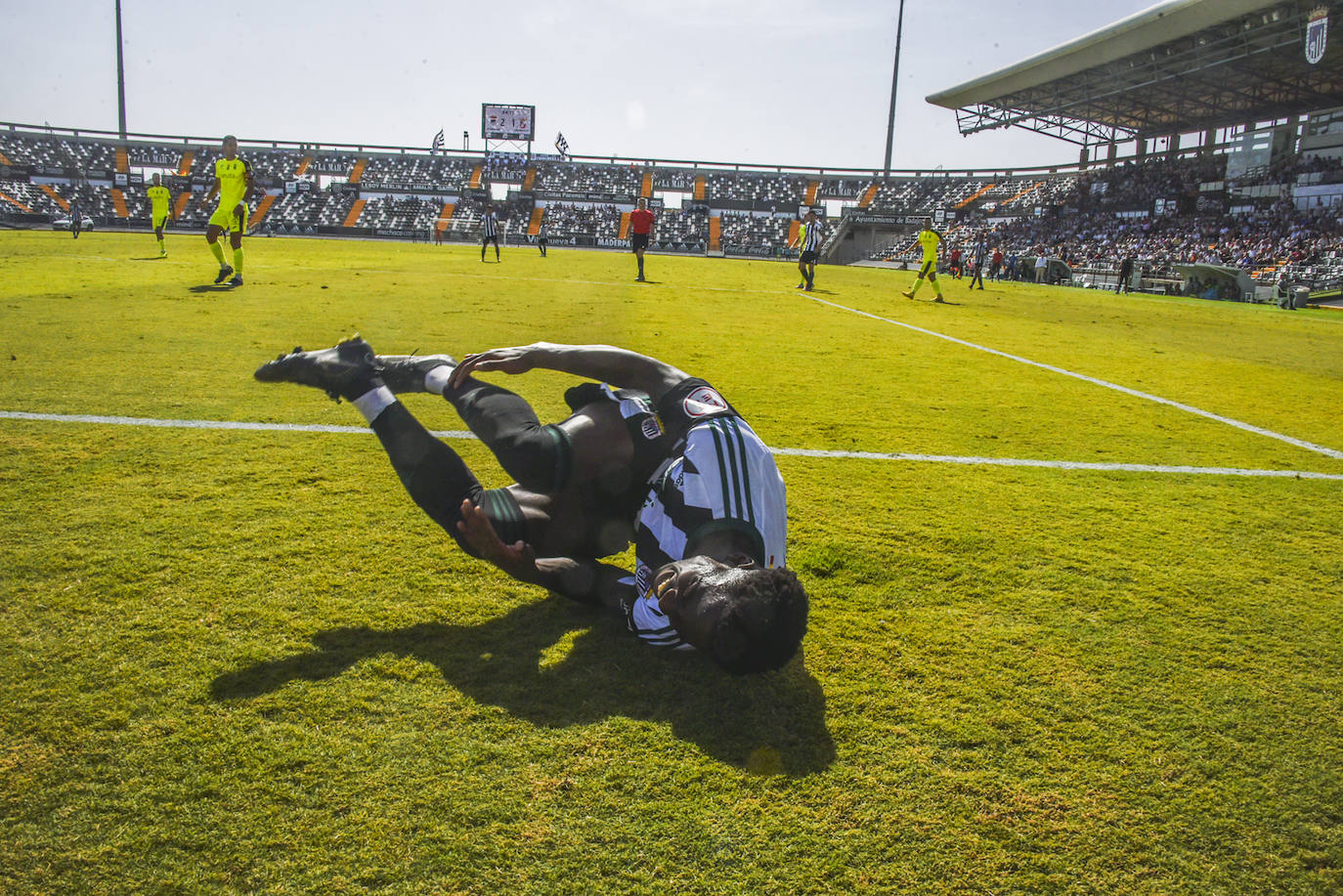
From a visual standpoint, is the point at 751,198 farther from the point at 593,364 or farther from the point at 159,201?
the point at 593,364

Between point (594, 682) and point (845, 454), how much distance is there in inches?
107

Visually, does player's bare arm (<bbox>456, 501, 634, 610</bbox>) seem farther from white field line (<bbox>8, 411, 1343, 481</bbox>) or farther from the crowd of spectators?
the crowd of spectators

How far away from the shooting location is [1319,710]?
218cm

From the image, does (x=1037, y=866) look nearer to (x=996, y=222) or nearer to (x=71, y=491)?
(x=71, y=491)

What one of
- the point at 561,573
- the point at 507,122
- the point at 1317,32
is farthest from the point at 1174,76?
the point at 507,122

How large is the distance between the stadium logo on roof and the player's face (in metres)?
35.3

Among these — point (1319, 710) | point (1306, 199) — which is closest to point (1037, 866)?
point (1319, 710)

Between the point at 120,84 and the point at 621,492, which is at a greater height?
the point at 120,84

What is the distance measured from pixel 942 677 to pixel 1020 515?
164cm

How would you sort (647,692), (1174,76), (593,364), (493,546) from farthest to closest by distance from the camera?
(1174,76) → (593,364) → (493,546) → (647,692)

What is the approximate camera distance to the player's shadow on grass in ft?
6.56

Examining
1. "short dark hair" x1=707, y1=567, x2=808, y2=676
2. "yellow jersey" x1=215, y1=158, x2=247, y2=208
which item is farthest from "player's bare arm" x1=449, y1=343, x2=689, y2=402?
"yellow jersey" x1=215, y1=158, x2=247, y2=208

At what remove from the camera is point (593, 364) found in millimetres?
2859

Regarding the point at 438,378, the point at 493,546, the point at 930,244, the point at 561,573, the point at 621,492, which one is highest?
the point at 930,244
